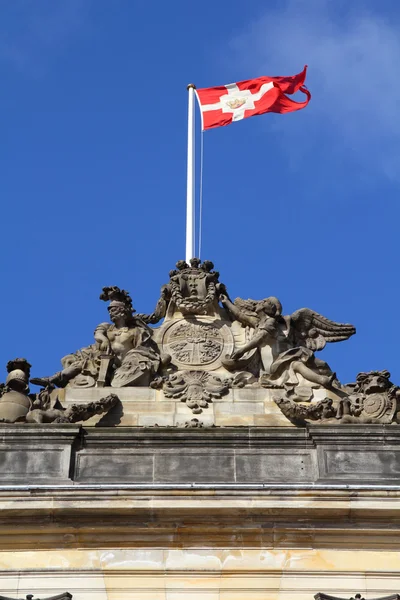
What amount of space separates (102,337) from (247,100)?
8.06 metres

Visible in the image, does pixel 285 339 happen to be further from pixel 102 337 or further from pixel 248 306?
pixel 102 337

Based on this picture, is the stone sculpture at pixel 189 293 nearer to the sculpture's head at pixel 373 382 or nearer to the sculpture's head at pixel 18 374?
the sculpture's head at pixel 18 374

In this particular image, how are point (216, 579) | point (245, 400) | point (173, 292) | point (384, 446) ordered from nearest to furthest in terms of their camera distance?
point (216, 579)
point (384, 446)
point (245, 400)
point (173, 292)

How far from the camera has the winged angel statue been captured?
24.3m

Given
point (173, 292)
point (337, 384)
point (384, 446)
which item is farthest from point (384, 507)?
point (173, 292)

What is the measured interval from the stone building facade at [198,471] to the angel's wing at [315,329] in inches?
11.4

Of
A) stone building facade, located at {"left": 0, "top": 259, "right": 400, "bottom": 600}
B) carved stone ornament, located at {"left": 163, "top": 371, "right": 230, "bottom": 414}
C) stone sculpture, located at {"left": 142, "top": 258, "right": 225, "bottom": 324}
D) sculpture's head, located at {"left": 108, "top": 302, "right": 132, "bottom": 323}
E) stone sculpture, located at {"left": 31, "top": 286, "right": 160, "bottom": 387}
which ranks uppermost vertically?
stone sculpture, located at {"left": 142, "top": 258, "right": 225, "bottom": 324}

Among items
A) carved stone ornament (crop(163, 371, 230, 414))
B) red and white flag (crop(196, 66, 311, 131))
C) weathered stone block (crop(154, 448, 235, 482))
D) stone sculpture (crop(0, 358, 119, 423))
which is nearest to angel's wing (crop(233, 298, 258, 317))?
carved stone ornament (crop(163, 371, 230, 414))

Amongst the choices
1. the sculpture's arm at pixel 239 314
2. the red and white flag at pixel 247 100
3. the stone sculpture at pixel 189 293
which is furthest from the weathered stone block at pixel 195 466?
the red and white flag at pixel 247 100

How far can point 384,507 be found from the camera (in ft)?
69.0

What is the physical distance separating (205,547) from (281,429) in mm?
2423

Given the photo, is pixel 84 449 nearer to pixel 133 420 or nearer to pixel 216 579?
pixel 133 420

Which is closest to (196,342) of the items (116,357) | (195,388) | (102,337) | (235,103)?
(195,388)

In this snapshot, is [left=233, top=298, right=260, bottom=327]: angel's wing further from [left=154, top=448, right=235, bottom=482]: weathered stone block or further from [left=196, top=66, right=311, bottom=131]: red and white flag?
[left=196, top=66, right=311, bottom=131]: red and white flag
